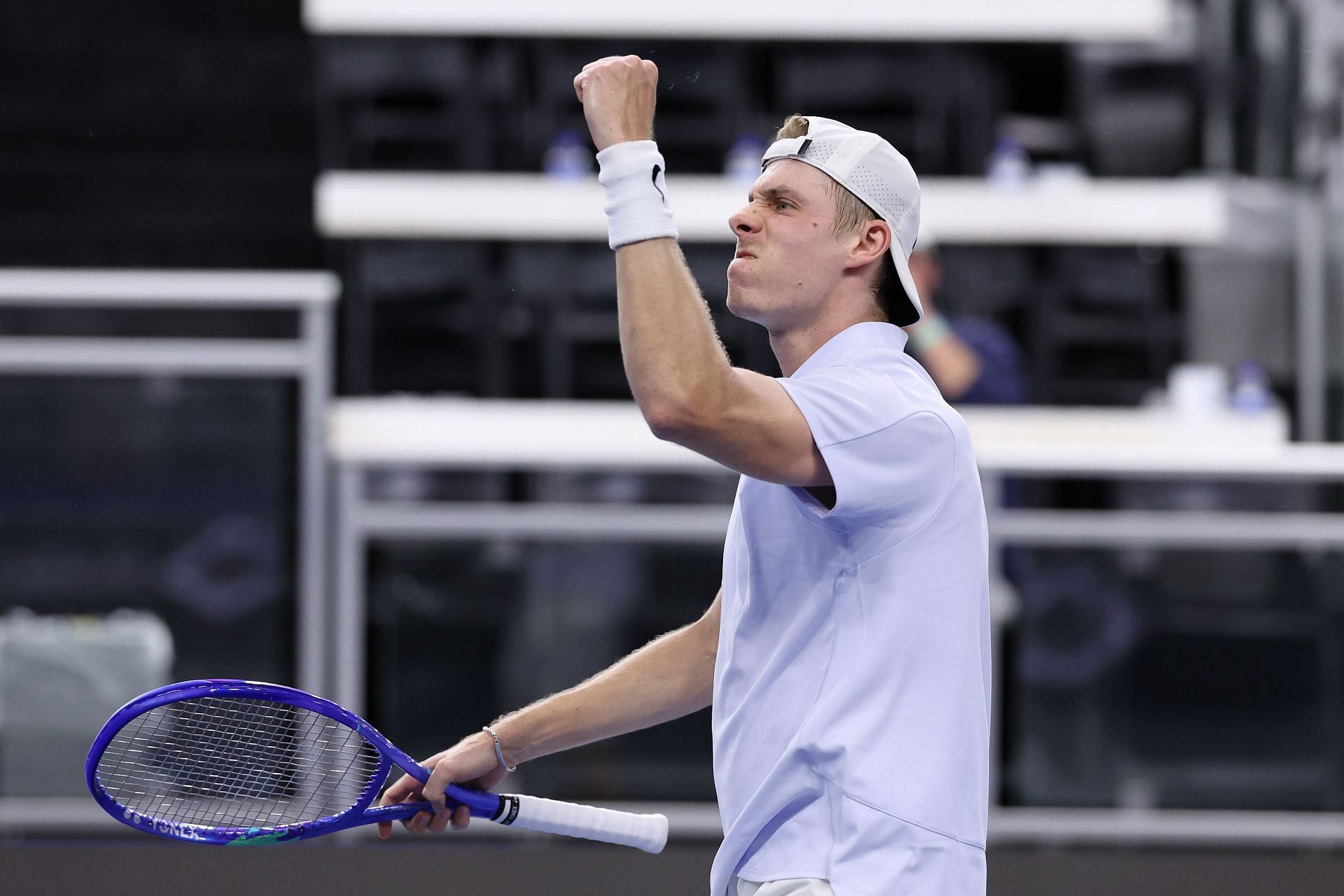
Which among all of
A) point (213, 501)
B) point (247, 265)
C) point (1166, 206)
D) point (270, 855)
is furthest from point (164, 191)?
point (1166, 206)

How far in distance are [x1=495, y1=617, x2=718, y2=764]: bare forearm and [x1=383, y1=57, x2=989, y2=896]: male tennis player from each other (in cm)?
18

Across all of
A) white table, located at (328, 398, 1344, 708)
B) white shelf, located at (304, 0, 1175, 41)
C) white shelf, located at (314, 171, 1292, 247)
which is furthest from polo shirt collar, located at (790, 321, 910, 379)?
white shelf, located at (304, 0, 1175, 41)

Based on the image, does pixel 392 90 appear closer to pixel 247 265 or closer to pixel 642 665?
pixel 247 265

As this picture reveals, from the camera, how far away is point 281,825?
1.78 m

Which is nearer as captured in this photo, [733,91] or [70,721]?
[70,721]

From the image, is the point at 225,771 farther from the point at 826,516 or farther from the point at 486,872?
the point at 486,872

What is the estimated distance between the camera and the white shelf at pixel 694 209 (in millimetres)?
6020

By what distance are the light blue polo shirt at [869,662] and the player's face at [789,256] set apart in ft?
0.22

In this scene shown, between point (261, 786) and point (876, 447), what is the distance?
3.34 ft

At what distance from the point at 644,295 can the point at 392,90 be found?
17.0 ft

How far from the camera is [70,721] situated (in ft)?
12.2

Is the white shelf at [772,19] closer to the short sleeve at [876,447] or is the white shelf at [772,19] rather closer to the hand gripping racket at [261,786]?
the hand gripping racket at [261,786]

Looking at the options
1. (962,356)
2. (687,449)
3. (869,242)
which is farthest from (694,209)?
(869,242)

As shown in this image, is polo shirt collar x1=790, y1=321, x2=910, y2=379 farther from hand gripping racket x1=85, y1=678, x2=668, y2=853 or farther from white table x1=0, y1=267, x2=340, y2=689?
white table x1=0, y1=267, x2=340, y2=689
